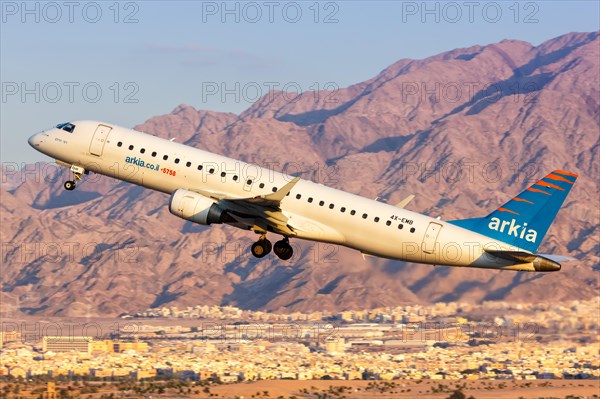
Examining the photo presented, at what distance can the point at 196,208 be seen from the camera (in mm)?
60375

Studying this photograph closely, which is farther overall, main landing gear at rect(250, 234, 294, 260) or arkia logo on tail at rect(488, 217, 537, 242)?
main landing gear at rect(250, 234, 294, 260)

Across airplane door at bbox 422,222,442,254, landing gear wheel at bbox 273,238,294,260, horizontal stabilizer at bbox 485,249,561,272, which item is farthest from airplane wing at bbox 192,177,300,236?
horizontal stabilizer at bbox 485,249,561,272

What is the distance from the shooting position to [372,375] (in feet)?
615

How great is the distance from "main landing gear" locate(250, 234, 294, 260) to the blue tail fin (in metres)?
11.7

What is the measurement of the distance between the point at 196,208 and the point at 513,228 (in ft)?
61.3

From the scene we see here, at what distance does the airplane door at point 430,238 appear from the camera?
199ft

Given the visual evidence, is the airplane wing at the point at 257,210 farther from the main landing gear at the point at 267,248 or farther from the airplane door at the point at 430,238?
the airplane door at the point at 430,238

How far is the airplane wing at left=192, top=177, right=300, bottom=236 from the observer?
58.6 m

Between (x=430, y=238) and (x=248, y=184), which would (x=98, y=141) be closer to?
(x=248, y=184)

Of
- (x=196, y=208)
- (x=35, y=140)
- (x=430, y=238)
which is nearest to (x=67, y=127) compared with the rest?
(x=35, y=140)

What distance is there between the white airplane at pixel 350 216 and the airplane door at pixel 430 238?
0.19 feet

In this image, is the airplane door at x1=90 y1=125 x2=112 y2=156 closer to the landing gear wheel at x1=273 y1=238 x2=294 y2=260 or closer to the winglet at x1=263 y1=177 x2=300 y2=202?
the landing gear wheel at x1=273 y1=238 x2=294 y2=260

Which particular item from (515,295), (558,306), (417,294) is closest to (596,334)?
(558,306)

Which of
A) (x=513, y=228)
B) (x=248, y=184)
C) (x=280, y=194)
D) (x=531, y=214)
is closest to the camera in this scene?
(x=280, y=194)
